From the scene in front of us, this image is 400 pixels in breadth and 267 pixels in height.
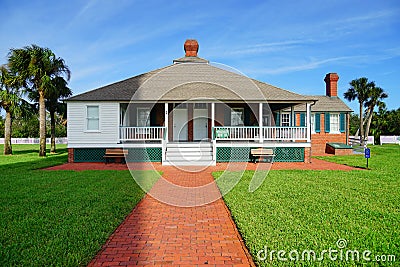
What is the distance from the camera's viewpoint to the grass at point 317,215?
4477 mm

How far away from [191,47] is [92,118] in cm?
1078

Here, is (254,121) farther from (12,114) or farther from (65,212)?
(12,114)

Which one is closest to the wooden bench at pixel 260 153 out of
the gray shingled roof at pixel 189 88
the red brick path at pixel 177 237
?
the gray shingled roof at pixel 189 88

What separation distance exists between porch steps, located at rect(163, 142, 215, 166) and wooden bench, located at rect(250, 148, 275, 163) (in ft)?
7.03

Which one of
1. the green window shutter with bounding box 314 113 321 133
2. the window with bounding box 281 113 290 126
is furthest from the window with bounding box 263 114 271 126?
the green window shutter with bounding box 314 113 321 133

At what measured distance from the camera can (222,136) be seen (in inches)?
631

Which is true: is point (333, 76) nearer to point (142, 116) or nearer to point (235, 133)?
point (235, 133)

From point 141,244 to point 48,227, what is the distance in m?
1.86

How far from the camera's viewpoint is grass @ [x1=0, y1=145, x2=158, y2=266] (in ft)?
13.7

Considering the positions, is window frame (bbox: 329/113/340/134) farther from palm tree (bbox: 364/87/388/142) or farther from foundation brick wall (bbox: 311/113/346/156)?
palm tree (bbox: 364/87/388/142)

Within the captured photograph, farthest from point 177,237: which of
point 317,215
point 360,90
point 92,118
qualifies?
point 360,90

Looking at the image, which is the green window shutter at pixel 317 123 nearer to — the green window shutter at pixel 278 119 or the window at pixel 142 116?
the green window shutter at pixel 278 119

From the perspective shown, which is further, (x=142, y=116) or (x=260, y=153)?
(x=142, y=116)

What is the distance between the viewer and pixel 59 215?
605cm
